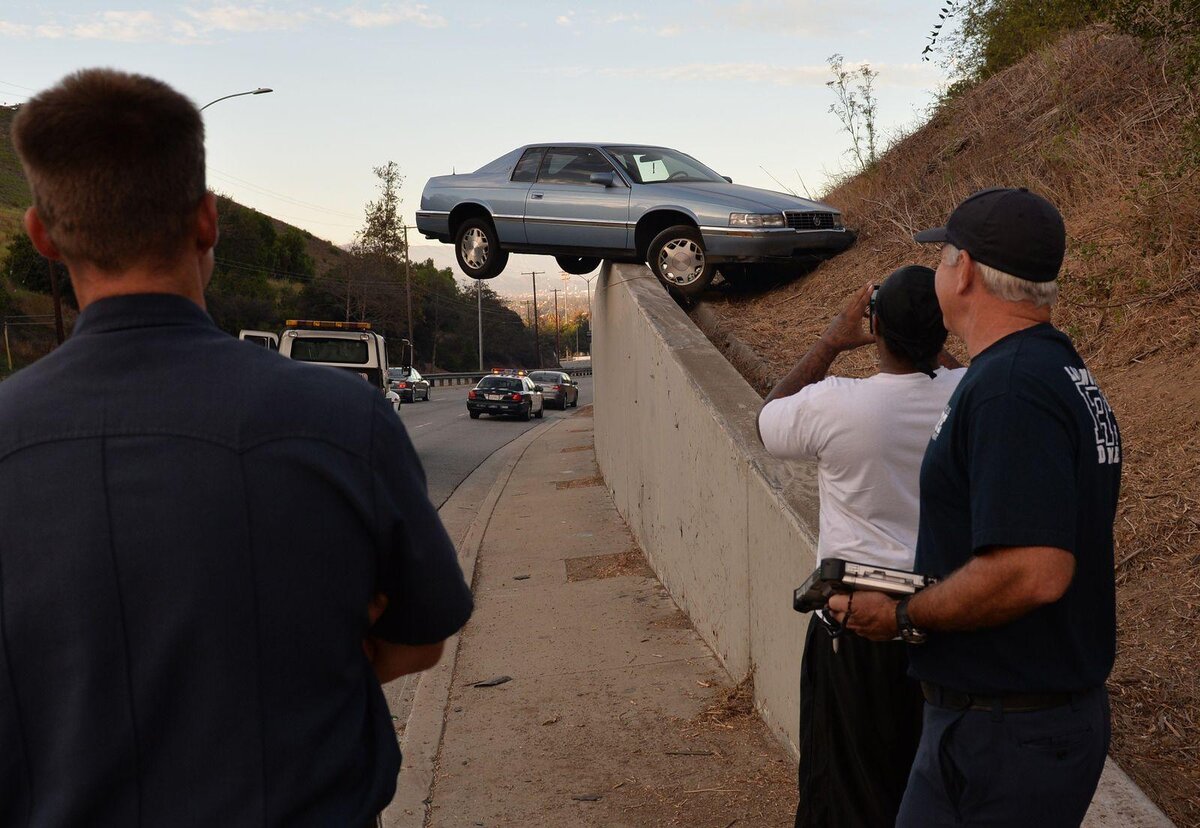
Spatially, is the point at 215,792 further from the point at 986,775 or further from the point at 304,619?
the point at 986,775

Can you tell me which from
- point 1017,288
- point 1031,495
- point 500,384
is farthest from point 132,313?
point 500,384

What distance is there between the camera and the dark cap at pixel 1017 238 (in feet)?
7.19

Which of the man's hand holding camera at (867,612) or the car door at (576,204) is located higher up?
the car door at (576,204)

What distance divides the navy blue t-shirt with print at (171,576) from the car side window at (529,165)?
1107 cm

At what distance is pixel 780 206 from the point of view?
11.1 metres

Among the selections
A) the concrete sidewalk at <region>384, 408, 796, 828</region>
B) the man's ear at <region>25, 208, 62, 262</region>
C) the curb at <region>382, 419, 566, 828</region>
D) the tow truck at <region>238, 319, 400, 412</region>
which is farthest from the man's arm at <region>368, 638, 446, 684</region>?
the tow truck at <region>238, 319, 400, 412</region>

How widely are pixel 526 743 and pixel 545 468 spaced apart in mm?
12791

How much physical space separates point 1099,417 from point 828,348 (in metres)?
1.22

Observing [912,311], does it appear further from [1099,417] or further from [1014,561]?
[1014,561]

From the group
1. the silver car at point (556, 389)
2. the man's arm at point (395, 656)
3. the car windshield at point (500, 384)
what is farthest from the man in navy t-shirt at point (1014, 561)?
the silver car at point (556, 389)

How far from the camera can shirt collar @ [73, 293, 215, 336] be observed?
161 cm

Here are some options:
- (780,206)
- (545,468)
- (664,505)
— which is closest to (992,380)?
(664,505)

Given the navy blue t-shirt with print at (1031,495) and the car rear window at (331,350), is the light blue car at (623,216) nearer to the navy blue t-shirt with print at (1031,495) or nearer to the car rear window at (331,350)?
the car rear window at (331,350)

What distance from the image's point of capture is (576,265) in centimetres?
1326
